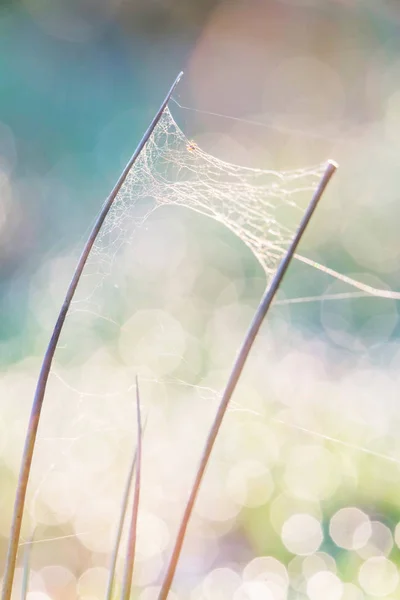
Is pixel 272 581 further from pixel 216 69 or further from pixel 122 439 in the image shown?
pixel 216 69

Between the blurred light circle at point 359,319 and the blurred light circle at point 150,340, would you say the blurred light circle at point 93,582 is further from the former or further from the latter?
the blurred light circle at point 359,319

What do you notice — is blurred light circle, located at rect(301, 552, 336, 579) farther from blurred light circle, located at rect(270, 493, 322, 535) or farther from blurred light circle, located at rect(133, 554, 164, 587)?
blurred light circle, located at rect(133, 554, 164, 587)

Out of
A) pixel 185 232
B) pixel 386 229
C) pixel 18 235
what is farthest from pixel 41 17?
pixel 386 229

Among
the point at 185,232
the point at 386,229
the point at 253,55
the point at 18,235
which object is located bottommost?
the point at 18,235

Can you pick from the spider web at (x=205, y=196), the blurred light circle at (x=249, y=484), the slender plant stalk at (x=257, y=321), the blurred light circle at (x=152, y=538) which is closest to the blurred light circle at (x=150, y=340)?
the blurred light circle at (x=249, y=484)

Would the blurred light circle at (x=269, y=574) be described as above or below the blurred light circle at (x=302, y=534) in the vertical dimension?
below

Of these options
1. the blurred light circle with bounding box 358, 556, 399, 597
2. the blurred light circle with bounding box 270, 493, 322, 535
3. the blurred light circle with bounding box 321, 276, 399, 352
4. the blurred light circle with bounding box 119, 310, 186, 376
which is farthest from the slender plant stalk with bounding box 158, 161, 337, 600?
the blurred light circle with bounding box 321, 276, 399, 352

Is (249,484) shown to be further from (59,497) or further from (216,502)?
(59,497)

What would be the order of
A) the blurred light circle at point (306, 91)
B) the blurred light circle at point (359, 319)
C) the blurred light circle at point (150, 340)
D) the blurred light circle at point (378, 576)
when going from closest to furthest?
the blurred light circle at point (378, 576), the blurred light circle at point (150, 340), the blurred light circle at point (359, 319), the blurred light circle at point (306, 91)
